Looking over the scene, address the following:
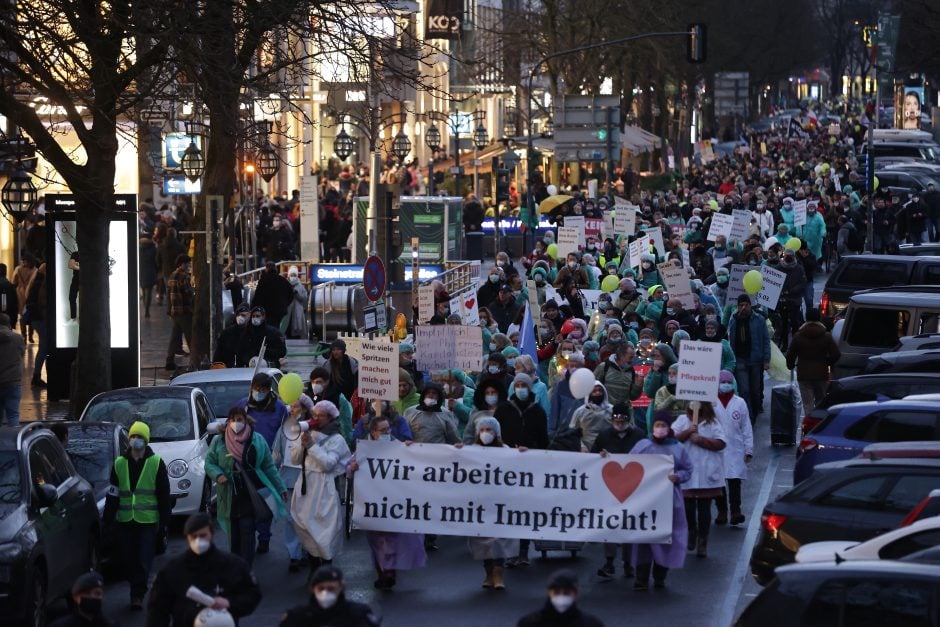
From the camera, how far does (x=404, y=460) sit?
15.2 meters

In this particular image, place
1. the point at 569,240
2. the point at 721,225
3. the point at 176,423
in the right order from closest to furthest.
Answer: the point at 176,423, the point at 569,240, the point at 721,225

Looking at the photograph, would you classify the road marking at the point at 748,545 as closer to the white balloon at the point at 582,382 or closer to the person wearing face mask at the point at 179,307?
the white balloon at the point at 582,382

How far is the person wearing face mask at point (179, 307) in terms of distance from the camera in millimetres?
27609

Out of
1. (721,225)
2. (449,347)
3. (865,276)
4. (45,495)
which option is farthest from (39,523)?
(721,225)

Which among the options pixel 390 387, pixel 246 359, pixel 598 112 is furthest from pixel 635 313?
pixel 598 112

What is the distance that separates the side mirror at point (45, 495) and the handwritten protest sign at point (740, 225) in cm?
2443

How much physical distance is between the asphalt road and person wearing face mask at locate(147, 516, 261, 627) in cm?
331

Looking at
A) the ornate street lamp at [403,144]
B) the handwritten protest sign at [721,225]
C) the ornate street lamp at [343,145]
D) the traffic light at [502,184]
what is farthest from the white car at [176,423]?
the traffic light at [502,184]

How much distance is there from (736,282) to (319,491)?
13807mm

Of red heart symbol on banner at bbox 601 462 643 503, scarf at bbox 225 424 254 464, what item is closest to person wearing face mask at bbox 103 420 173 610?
scarf at bbox 225 424 254 464

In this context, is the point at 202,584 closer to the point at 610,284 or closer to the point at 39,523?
the point at 39,523

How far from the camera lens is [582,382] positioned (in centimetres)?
1755

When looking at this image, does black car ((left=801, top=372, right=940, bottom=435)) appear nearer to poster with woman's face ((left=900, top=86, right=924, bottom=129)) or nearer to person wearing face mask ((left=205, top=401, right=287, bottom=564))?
person wearing face mask ((left=205, top=401, right=287, bottom=564))

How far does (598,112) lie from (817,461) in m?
28.6
